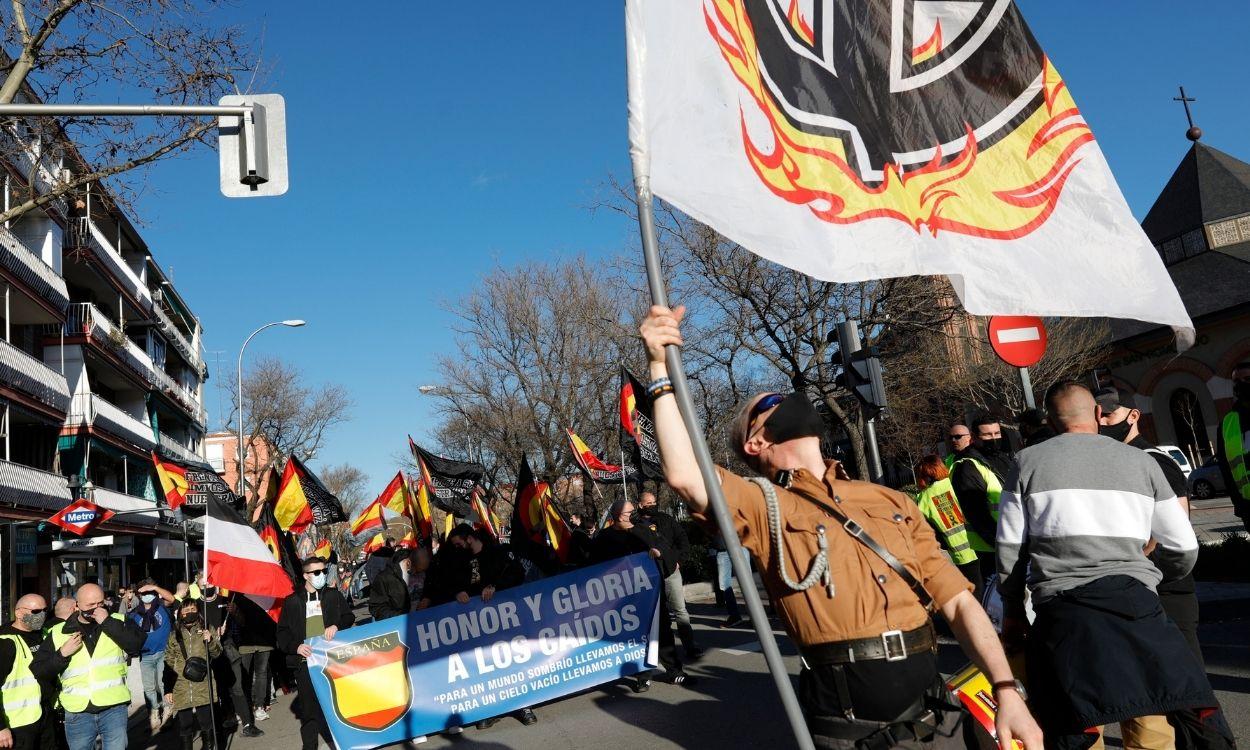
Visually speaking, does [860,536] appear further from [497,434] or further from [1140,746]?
[497,434]

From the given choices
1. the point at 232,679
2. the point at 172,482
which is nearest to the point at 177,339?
the point at 172,482

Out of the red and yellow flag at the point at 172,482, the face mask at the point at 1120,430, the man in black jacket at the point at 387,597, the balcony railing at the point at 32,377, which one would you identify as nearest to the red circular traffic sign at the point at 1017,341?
the face mask at the point at 1120,430

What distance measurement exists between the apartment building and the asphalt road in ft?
48.7

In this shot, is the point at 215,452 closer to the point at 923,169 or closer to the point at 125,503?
the point at 125,503

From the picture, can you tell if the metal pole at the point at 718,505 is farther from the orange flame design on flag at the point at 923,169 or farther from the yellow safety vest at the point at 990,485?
the yellow safety vest at the point at 990,485

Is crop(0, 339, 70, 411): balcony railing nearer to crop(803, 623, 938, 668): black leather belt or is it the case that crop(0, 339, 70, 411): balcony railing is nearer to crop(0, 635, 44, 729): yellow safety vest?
crop(0, 635, 44, 729): yellow safety vest

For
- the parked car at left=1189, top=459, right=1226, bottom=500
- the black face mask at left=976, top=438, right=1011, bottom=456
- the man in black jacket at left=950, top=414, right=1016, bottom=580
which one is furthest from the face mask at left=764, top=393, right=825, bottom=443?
the parked car at left=1189, top=459, right=1226, bottom=500

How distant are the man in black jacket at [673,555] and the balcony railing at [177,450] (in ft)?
149

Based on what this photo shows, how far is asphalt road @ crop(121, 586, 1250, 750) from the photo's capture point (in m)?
7.23

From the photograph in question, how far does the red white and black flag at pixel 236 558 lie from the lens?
8.78m

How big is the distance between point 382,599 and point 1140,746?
8667 millimetres

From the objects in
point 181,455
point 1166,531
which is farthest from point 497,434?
point 1166,531

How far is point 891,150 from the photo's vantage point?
149 inches

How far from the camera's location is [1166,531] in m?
3.96
